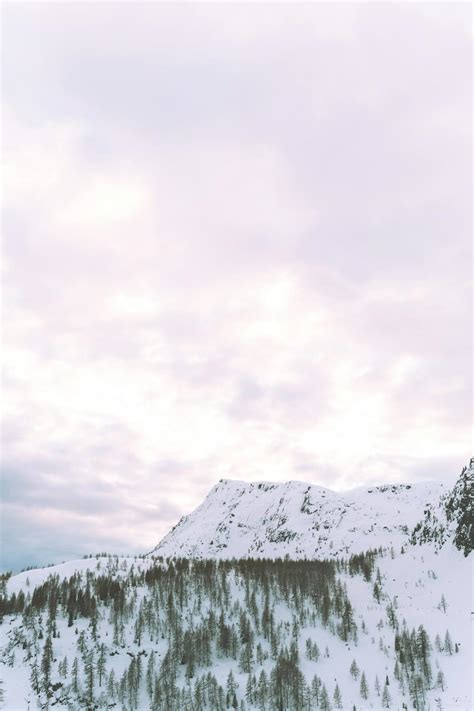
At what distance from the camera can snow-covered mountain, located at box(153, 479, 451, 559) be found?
144 m

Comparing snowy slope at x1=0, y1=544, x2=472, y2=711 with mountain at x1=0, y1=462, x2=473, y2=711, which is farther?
mountain at x1=0, y1=462, x2=473, y2=711

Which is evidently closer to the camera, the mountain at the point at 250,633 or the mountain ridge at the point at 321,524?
the mountain at the point at 250,633

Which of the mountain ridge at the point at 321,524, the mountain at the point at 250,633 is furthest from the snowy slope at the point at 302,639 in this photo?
the mountain ridge at the point at 321,524

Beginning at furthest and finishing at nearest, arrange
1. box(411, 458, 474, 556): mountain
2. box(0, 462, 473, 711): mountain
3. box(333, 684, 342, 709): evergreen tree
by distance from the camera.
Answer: box(411, 458, 474, 556): mountain < box(0, 462, 473, 711): mountain < box(333, 684, 342, 709): evergreen tree

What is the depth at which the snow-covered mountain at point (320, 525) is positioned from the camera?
472 feet

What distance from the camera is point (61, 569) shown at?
84.1 metres

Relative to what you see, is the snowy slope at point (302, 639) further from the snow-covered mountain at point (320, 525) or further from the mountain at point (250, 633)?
the snow-covered mountain at point (320, 525)

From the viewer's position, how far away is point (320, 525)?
164 metres

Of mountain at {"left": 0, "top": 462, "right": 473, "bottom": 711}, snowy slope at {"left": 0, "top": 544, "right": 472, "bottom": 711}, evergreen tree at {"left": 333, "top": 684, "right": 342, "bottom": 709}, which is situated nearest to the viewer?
snowy slope at {"left": 0, "top": 544, "right": 472, "bottom": 711}

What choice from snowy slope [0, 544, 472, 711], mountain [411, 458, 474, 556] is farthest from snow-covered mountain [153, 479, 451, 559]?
snowy slope [0, 544, 472, 711]

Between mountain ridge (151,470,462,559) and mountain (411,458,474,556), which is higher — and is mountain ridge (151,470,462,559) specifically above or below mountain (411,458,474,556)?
above

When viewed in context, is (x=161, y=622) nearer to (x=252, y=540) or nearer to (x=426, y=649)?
(x=426, y=649)

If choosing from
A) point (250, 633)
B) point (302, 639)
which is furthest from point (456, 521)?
point (250, 633)

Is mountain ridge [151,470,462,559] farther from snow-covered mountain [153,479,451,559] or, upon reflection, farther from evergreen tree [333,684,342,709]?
evergreen tree [333,684,342,709]
